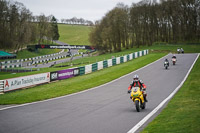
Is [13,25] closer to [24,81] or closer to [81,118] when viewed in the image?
[24,81]

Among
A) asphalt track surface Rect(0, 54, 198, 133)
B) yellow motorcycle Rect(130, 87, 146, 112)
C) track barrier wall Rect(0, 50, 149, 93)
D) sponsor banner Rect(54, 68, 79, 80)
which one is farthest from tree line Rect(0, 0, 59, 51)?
yellow motorcycle Rect(130, 87, 146, 112)

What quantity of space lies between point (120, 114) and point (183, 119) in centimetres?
304

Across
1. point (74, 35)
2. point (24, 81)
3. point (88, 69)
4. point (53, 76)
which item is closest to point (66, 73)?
point (53, 76)

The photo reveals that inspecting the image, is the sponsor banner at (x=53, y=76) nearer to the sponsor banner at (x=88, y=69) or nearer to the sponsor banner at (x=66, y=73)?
the sponsor banner at (x=66, y=73)

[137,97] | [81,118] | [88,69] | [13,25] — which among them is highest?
[13,25]

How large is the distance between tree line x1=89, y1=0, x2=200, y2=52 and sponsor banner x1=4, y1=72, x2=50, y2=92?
51291 millimetres

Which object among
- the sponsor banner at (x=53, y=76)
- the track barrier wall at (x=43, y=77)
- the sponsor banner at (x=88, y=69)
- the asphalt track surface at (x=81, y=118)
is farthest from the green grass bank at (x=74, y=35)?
the asphalt track surface at (x=81, y=118)

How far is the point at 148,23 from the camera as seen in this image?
289ft

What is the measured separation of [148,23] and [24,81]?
233ft

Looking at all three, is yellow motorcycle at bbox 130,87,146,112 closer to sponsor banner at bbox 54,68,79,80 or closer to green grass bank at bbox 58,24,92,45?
sponsor banner at bbox 54,68,79,80

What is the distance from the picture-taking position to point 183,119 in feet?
32.6

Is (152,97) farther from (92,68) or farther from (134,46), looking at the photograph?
(134,46)

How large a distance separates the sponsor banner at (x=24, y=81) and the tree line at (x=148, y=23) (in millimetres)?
51291

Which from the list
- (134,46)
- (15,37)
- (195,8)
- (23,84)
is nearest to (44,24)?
(15,37)
